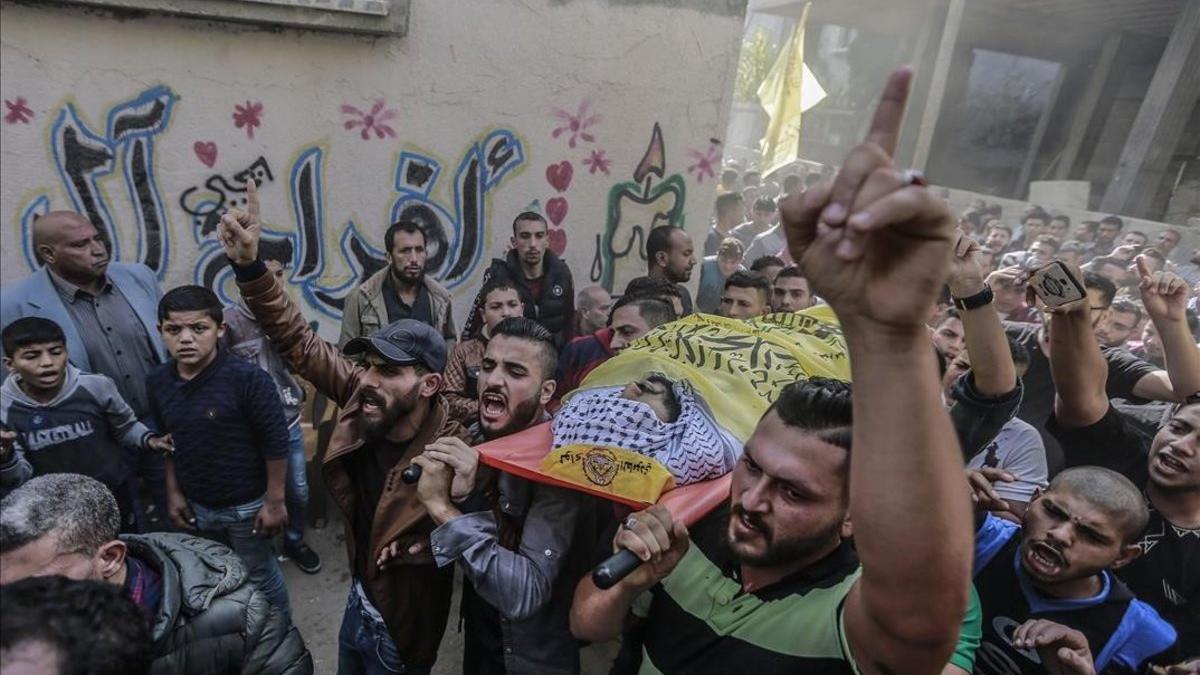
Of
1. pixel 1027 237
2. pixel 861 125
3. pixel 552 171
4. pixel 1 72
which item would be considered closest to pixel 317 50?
pixel 1 72

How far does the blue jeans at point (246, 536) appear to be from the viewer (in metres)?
3.04

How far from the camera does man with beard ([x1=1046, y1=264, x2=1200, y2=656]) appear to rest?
7.41 feet

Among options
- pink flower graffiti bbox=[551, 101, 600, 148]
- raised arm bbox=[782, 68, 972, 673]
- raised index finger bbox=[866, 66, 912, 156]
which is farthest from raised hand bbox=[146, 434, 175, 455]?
pink flower graffiti bbox=[551, 101, 600, 148]

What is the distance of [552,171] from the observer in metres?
5.28

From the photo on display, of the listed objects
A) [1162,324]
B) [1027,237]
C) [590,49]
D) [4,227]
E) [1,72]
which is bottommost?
[1027,237]

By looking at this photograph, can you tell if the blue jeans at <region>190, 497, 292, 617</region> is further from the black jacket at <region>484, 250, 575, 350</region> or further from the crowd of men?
the black jacket at <region>484, 250, 575, 350</region>

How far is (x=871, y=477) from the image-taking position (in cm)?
94

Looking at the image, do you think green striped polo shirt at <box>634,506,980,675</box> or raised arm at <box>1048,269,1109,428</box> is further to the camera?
raised arm at <box>1048,269,1109,428</box>

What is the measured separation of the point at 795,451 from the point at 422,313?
320cm

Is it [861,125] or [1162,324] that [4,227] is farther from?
[861,125]

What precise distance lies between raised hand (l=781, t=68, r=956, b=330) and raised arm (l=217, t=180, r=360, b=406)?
2235 millimetres

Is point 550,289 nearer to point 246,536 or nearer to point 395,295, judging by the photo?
point 395,295

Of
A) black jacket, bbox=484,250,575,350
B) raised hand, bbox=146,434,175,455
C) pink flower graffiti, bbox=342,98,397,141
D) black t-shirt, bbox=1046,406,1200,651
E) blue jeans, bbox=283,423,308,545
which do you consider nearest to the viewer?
black t-shirt, bbox=1046,406,1200,651

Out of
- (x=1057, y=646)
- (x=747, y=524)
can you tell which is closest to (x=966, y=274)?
(x=1057, y=646)
